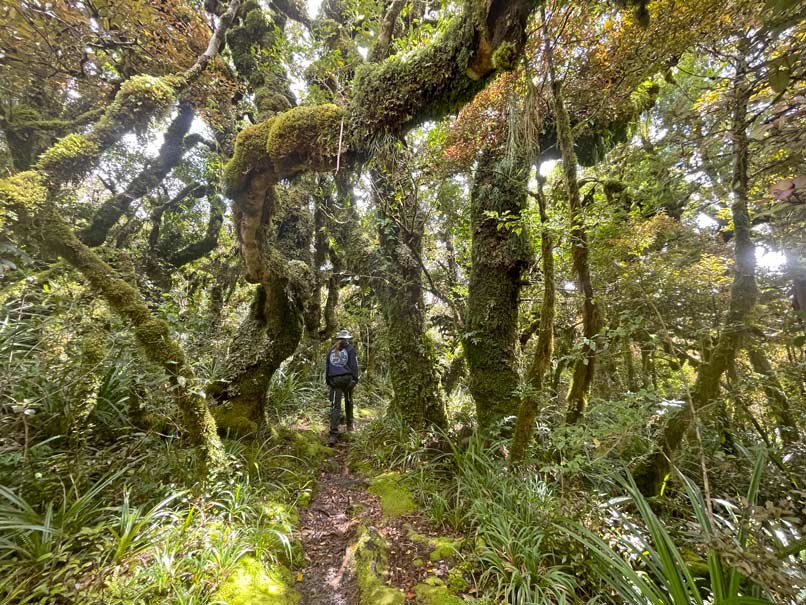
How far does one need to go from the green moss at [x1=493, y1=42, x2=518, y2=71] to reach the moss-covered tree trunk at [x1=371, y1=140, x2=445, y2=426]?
2632 mm

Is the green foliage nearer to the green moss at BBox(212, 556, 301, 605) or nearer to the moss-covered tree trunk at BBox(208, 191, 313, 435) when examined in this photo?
the green moss at BBox(212, 556, 301, 605)

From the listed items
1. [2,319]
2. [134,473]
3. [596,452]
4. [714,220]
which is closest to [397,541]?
[596,452]

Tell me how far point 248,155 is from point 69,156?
158 cm

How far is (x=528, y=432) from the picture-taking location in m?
3.02

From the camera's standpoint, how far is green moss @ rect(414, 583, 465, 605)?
2.30 m

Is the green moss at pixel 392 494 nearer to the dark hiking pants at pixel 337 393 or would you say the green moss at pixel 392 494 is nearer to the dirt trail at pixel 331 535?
the dirt trail at pixel 331 535

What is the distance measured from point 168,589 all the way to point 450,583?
2.00 metres

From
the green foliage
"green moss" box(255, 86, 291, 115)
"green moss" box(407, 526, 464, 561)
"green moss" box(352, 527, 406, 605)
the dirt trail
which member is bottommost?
the dirt trail

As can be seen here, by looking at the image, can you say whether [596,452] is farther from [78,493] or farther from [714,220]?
[78,493]

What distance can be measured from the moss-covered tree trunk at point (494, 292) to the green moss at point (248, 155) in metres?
2.84

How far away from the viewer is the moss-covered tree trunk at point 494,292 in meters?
4.01

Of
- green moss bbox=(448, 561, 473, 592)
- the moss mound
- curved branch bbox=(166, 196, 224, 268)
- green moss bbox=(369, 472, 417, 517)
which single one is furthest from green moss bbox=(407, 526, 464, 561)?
curved branch bbox=(166, 196, 224, 268)

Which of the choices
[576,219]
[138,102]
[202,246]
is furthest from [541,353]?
[202,246]

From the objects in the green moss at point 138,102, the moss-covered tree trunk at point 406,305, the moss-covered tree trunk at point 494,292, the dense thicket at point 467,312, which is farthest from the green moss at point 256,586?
the green moss at point 138,102
